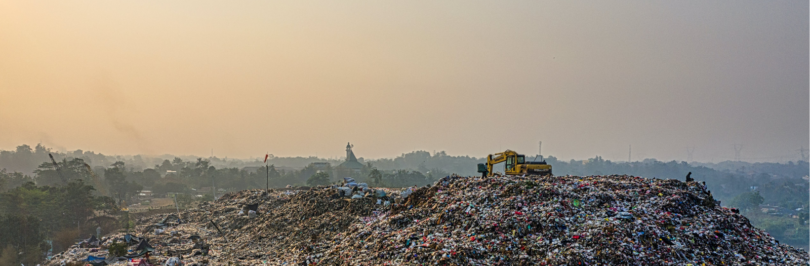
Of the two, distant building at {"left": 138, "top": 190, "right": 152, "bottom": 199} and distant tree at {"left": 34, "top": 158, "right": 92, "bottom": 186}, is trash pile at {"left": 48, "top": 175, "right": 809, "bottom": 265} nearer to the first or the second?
distant building at {"left": 138, "top": 190, "right": 152, "bottom": 199}

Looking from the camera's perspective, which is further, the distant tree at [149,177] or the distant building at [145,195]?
the distant tree at [149,177]

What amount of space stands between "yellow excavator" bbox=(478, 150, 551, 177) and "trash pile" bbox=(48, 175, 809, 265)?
175 cm

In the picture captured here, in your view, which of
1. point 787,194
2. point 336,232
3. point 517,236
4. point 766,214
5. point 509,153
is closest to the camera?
point 517,236

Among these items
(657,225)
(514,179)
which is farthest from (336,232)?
(657,225)

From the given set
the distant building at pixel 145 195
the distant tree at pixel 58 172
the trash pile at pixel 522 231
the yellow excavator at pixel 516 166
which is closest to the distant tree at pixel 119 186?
the distant building at pixel 145 195

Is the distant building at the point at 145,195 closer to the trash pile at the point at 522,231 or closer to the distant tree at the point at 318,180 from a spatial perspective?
the distant tree at the point at 318,180

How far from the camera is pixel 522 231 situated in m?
10.1

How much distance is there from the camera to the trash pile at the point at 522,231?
9.20 metres

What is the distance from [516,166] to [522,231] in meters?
5.84

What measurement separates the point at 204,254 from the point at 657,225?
1335 centimetres

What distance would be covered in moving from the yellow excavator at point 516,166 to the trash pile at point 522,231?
1.75 meters

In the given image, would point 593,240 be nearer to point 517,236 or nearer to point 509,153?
point 517,236

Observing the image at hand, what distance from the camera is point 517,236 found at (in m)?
9.98

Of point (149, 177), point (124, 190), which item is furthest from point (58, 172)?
point (149, 177)
